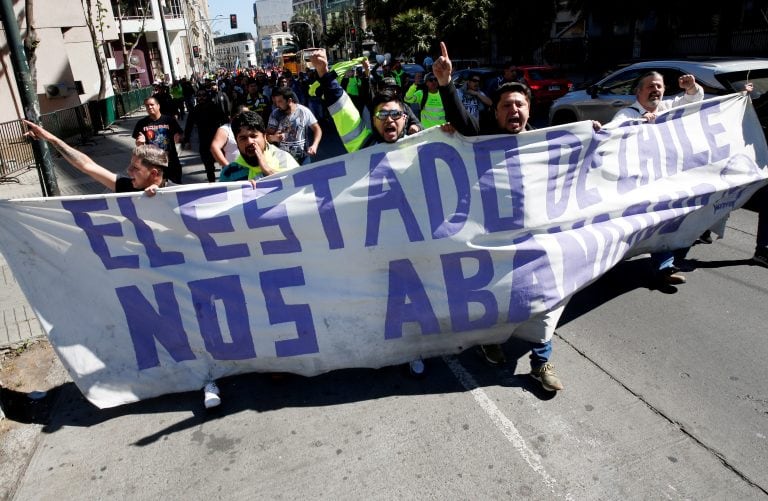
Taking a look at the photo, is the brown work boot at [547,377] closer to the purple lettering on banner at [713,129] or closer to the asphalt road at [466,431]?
the asphalt road at [466,431]

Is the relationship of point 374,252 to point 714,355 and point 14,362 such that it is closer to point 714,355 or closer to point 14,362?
point 714,355

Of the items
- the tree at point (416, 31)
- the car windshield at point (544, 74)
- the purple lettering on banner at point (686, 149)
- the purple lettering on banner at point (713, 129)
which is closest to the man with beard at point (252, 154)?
the purple lettering on banner at point (686, 149)

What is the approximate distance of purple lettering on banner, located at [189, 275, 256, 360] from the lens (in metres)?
3.57

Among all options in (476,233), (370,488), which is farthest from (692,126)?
(370,488)

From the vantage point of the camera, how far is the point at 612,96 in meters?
9.59

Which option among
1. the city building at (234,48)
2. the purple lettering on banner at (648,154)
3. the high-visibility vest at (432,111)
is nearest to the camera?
the purple lettering on banner at (648,154)

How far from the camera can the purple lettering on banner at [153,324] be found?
3549mm

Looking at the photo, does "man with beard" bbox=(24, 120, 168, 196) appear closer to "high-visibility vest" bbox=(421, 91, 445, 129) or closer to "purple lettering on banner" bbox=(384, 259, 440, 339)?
"purple lettering on banner" bbox=(384, 259, 440, 339)

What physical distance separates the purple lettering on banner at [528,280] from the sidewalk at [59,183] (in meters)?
3.96

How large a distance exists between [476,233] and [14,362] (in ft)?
12.3

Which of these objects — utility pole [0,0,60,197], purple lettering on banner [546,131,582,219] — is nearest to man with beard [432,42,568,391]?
purple lettering on banner [546,131,582,219]

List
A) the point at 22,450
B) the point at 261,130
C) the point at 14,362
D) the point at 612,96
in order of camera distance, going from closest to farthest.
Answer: the point at 22,450, the point at 261,130, the point at 14,362, the point at 612,96

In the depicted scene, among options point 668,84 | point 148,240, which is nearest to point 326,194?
point 148,240

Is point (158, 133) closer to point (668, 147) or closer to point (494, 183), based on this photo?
point (494, 183)
